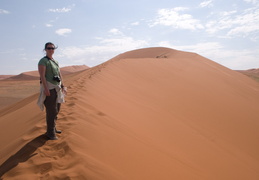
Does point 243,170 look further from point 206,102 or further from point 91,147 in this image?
point 206,102

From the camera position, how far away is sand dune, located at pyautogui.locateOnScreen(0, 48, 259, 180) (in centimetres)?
260

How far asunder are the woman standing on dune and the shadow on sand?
0.55ft

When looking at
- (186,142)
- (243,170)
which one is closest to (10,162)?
(186,142)

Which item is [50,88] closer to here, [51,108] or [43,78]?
[43,78]

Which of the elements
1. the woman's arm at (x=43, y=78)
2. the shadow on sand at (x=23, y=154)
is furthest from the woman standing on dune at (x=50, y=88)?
the shadow on sand at (x=23, y=154)

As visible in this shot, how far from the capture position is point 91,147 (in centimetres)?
291

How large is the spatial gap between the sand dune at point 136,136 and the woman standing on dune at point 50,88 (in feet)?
0.83

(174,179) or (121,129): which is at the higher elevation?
(121,129)

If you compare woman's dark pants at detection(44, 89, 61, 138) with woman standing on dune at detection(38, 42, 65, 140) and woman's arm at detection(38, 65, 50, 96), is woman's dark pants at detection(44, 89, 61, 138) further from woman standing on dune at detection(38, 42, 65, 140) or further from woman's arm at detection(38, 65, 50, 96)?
woman's arm at detection(38, 65, 50, 96)

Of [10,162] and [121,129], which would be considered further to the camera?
[121,129]

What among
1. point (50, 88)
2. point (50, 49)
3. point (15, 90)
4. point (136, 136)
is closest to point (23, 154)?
point (50, 88)

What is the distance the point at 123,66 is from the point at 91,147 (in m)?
7.77

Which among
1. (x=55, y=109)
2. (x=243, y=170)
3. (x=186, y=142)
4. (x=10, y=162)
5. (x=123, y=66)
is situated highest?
A: (x=123, y=66)

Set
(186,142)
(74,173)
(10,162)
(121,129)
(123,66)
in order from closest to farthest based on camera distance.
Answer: (74,173) → (10,162) → (121,129) → (186,142) → (123,66)
